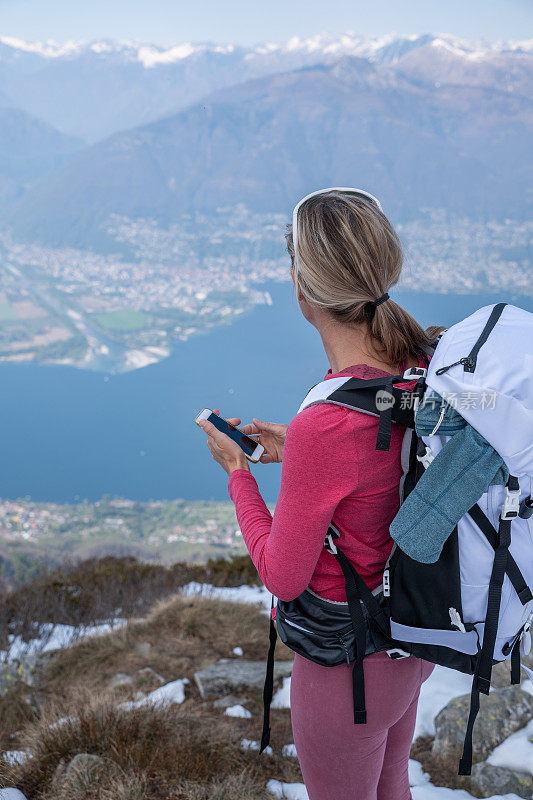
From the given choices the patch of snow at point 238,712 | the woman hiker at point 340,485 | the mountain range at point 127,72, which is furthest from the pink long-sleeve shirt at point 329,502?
the mountain range at point 127,72

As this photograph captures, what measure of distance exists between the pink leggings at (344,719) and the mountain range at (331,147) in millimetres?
93436

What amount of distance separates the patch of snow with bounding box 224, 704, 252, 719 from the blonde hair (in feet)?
8.54

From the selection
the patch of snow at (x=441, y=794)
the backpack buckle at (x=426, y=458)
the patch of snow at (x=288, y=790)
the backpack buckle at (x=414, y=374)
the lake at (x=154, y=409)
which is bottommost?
the lake at (x=154, y=409)

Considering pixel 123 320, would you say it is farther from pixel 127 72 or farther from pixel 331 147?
pixel 127 72

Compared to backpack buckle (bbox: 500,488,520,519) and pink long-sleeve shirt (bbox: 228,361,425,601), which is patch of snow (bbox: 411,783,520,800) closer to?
pink long-sleeve shirt (bbox: 228,361,425,601)

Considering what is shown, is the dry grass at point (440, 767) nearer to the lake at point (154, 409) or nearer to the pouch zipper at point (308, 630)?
the pouch zipper at point (308, 630)

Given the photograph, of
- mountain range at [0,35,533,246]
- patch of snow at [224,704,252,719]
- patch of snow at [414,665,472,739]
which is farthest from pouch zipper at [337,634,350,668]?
mountain range at [0,35,533,246]

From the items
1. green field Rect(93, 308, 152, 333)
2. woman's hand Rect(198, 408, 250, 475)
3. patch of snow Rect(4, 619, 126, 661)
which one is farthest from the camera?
green field Rect(93, 308, 152, 333)

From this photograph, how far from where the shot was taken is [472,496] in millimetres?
802

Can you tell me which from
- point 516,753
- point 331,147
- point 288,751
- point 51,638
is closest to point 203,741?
point 288,751

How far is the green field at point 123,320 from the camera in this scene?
223 ft

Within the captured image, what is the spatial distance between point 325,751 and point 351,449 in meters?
0.63

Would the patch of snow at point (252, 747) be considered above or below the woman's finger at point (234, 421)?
below

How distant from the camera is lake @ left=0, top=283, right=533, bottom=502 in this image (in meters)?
43.1
